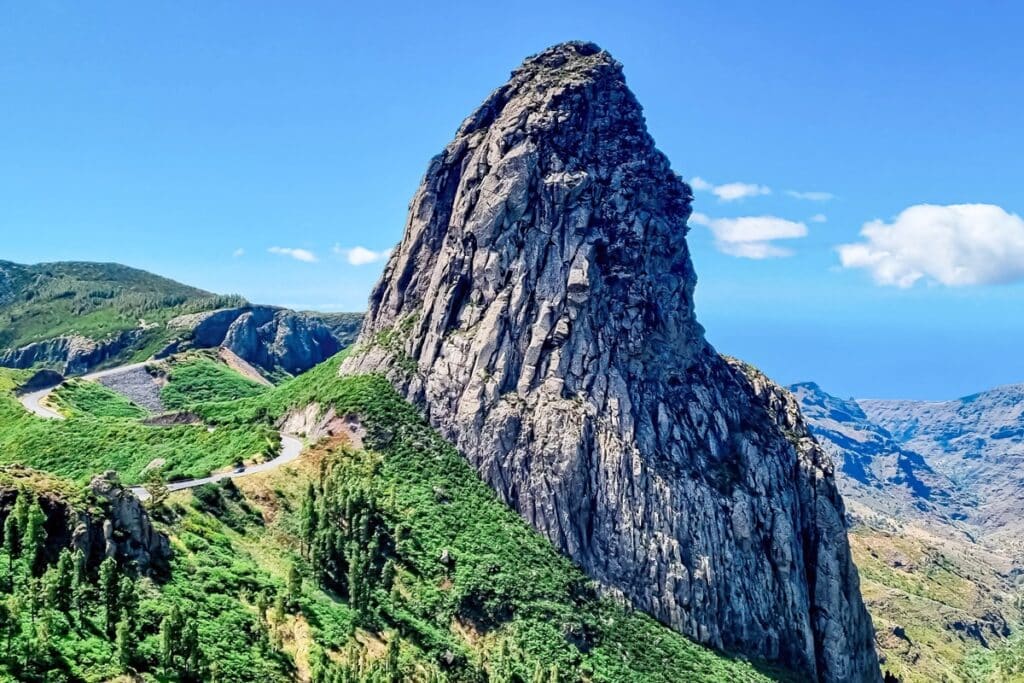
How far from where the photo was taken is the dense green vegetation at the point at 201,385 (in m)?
178

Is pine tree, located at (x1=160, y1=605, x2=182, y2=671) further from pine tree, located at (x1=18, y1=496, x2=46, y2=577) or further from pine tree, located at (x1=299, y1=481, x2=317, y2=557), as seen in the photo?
pine tree, located at (x1=299, y1=481, x2=317, y2=557)

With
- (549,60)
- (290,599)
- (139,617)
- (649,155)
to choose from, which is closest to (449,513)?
(290,599)

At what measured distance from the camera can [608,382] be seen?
103812 mm

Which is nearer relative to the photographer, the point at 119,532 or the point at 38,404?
the point at 119,532

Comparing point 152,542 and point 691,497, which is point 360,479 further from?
point 691,497

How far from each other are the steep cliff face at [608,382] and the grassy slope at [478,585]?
379cm

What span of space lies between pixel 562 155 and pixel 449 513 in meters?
57.9

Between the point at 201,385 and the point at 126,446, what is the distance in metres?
85.2

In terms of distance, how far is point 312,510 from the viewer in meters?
77.7

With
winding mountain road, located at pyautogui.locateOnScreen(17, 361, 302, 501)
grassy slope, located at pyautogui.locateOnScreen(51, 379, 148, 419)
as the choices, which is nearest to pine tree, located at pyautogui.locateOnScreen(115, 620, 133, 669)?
winding mountain road, located at pyautogui.locateOnScreen(17, 361, 302, 501)

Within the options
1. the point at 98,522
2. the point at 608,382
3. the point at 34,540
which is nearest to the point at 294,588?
the point at 98,522

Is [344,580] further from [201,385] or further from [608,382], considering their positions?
[201,385]

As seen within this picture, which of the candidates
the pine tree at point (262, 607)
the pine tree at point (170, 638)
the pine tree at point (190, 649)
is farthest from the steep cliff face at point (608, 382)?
the pine tree at point (170, 638)

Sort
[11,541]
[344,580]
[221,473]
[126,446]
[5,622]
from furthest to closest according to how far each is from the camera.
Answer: [126,446] → [221,473] → [344,580] → [11,541] → [5,622]
